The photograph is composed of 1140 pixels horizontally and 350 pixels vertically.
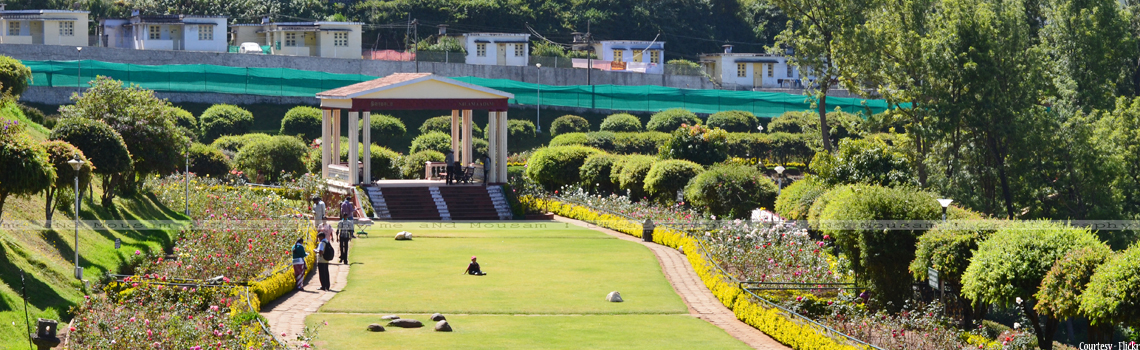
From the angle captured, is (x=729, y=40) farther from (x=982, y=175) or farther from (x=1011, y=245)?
(x=1011, y=245)

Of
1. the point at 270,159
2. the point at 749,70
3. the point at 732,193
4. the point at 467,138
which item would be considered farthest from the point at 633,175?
the point at 749,70

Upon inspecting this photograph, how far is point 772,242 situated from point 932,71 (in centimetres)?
1805

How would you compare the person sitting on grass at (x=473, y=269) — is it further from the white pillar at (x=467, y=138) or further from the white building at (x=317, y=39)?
the white building at (x=317, y=39)

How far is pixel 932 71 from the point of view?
39.9 meters

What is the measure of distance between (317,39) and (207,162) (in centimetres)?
3185

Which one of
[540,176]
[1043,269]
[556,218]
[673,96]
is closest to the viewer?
[1043,269]

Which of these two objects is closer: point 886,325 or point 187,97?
point 886,325

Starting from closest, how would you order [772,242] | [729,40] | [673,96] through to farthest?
1. [772,242]
2. [673,96]
3. [729,40]

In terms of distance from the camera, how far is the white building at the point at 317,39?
74125 mm

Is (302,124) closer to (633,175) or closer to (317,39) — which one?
(317,39)

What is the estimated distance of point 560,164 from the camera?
42.2 m

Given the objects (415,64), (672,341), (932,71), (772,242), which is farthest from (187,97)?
(672,341)

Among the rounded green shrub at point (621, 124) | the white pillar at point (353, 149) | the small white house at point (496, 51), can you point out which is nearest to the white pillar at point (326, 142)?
the white pillar at point (353, 149)

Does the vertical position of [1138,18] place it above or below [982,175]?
above
